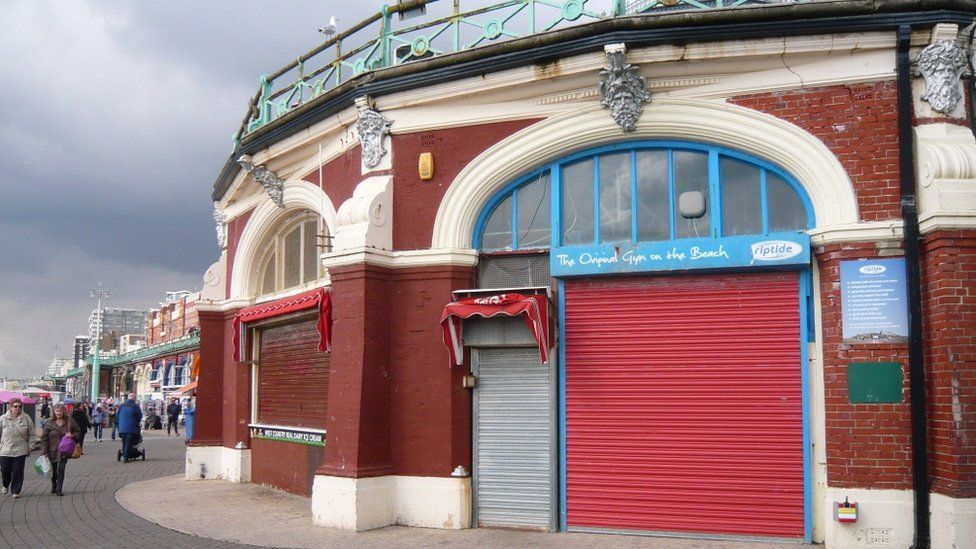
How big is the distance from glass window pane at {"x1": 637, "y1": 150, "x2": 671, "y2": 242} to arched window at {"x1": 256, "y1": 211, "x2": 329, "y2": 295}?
5.28 metres

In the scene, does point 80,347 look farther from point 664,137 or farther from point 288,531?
point 664,137

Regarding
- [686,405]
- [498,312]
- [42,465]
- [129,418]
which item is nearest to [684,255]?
[686,405]

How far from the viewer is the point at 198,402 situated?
1641 centimetres

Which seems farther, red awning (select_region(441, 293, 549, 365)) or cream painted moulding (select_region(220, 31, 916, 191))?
red awning (select_region(441, 293, 549, 365))

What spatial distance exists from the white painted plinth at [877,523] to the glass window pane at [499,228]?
4.91 m

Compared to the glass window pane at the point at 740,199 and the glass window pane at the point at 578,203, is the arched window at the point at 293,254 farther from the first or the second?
the glass window pane at the point at 740,199

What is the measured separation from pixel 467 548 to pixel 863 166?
5933 mm

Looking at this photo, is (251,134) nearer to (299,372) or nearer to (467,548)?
(299,372)

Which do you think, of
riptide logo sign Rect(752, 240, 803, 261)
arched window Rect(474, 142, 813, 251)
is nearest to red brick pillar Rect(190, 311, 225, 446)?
arched window Rect(474, 142, 813, 251)

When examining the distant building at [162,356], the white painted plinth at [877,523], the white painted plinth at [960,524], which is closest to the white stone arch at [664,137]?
the white painted plinth at [877,523]

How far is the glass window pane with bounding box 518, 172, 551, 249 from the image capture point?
1087cm

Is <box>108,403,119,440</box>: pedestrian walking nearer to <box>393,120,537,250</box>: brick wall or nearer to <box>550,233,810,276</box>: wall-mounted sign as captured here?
<box>393,120,537,250</box>: brick wall

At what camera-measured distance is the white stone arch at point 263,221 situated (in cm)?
1338

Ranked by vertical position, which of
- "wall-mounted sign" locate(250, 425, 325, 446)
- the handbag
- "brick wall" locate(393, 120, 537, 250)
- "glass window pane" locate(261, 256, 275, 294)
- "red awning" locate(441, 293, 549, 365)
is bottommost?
the handbag
